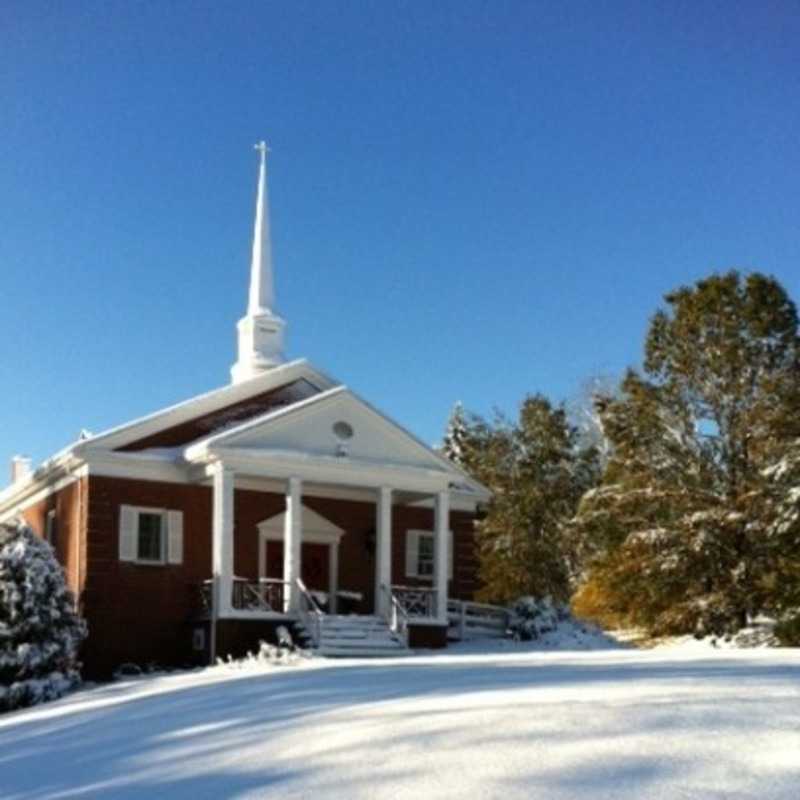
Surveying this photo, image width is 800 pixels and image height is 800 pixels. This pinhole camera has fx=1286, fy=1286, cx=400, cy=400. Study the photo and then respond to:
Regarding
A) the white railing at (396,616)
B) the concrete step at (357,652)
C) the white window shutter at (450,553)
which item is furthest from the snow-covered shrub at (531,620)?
the concrete step at (357,652)

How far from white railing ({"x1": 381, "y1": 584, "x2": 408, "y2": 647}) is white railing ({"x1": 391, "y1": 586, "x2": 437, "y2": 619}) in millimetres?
407

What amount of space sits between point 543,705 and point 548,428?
35.4m

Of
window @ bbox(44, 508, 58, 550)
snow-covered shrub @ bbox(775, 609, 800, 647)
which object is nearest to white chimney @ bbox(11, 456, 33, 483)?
window @ bbox(44, 508, 58, 550)

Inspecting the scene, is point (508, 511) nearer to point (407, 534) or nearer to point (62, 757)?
point (407, 534)

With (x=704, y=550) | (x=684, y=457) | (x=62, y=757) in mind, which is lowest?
(x=62, y=757)

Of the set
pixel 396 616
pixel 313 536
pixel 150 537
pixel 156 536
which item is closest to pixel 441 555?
pixel 396 616

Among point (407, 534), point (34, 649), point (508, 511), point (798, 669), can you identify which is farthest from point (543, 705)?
point (508, 511)

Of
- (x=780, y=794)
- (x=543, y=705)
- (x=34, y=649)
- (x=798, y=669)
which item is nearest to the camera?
(x=780, y=794)

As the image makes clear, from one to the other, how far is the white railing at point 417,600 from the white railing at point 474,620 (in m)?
0.88

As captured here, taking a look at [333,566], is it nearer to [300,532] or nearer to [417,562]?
[417,562]

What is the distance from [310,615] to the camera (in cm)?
2541

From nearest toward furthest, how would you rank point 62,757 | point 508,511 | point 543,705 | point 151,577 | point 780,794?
1. point 780,794
2. point 543,705
3. point 62,757
4. point 151,577
5. point 508,511

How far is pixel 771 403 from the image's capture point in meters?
27.3

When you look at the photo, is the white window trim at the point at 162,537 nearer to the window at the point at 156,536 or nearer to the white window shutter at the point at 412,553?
the window at the point at 156,536
